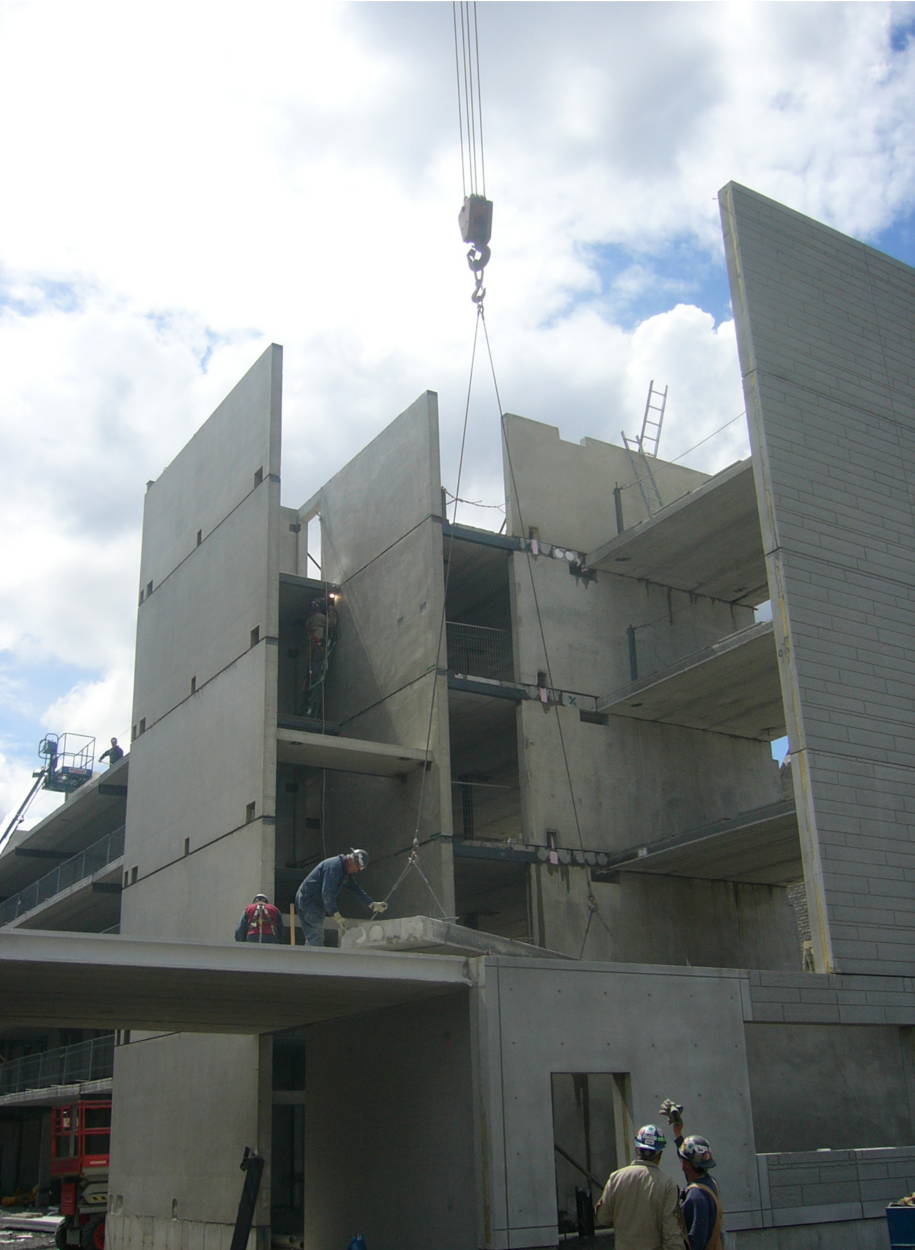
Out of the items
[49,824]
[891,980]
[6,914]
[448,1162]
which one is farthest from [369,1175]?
[6,914]

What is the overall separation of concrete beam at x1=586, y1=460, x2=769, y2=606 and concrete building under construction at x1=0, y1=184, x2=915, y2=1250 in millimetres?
116

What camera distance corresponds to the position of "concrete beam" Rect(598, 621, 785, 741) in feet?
74.2

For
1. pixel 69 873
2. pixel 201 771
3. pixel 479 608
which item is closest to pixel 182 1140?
pixel 201 771

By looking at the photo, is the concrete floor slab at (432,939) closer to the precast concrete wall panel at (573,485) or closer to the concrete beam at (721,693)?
the concrete beam at (721,693)

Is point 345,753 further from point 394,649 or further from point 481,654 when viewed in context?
point 481,654

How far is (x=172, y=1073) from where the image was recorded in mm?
23047

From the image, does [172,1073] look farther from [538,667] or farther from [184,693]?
[538,667]

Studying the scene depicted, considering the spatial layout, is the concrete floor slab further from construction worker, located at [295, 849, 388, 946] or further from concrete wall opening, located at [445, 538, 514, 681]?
concrete wall opening, located at [445, 538, 514, 681]

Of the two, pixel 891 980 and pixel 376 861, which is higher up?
pixel 376 861

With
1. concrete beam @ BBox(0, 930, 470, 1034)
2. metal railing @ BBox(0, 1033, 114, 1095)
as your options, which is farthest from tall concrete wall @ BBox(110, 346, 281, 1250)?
metal railing @ BBox(0, 1033, 114, 1095)

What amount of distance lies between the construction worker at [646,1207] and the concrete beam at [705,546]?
15800 millimetres

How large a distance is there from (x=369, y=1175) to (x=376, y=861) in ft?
29.3

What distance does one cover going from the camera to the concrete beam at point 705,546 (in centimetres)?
2362

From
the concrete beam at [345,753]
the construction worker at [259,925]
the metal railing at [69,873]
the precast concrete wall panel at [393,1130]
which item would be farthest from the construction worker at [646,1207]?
the metal railing at [69,873]
